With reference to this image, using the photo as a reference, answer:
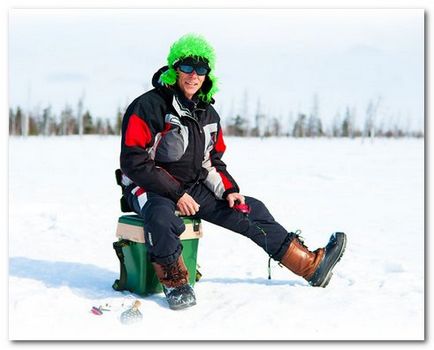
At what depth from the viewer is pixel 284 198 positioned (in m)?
9.82

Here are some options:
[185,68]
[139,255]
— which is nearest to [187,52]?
[185,68]

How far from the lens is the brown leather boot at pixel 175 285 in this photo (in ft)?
11.9

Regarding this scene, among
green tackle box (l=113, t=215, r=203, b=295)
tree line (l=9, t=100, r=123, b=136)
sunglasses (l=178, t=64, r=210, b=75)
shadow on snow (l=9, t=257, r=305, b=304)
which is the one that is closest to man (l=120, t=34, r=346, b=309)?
sunglasses (l=178, t=64, r=210, b=75)

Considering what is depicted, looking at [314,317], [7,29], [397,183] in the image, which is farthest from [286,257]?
[397,183]

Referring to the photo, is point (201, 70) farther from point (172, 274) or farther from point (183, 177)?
point (172, 274)

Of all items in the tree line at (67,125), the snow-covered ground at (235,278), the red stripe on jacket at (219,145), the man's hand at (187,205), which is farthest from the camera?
the tree line at (67,125)

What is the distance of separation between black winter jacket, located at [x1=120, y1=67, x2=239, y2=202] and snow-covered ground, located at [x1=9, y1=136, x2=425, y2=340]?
2.37ft

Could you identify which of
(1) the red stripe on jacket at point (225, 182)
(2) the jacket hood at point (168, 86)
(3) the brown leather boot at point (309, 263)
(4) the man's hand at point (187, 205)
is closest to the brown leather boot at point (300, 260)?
(3) the brown leather boot at point (309, 263)

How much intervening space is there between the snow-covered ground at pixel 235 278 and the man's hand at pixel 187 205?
549 mm

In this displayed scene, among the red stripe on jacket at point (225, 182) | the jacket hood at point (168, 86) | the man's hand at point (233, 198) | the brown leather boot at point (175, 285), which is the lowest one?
the brown leather boot at point (175, 285)

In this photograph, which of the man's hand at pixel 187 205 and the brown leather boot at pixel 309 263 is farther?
the brown leather boot at pixel 309 263

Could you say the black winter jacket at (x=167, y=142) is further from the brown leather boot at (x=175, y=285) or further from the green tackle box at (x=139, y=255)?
the brown leather boot at (x=175, y=285)

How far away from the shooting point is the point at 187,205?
12.5ft

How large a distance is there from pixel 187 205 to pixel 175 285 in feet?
1.64
